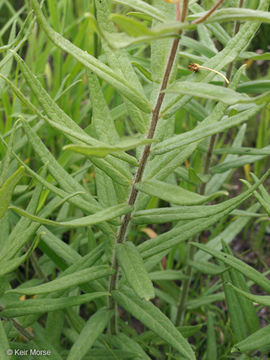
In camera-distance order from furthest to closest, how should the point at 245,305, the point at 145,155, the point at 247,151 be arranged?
1. the point at 247,151
2. the point at 245,305
3. the point at 145,155

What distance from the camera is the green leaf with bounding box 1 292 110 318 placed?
1.16 metres

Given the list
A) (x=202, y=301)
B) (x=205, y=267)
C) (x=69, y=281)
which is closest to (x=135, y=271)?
(x=69, y=281)

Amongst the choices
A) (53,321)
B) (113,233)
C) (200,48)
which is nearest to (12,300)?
(53,321)

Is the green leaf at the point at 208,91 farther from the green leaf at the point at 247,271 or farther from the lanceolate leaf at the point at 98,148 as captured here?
the green leaf at the point at 247,271

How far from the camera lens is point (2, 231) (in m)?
1.28

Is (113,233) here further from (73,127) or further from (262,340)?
(262,340)

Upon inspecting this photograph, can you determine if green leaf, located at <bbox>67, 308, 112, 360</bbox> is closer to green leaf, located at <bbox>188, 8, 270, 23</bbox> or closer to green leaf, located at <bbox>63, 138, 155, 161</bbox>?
green leaf, located at <bbox>63, 138, 155, 161</bbox>

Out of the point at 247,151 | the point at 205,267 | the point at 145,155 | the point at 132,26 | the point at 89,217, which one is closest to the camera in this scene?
the point at 132,26

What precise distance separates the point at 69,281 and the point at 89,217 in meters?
0.24

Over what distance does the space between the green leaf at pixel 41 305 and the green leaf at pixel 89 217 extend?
25cm

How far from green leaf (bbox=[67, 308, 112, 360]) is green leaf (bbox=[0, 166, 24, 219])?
40 centimetres

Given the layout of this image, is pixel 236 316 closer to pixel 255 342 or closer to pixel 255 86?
pixel 255 342

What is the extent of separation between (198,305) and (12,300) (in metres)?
0.72

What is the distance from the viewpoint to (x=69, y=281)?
1.10 meters
